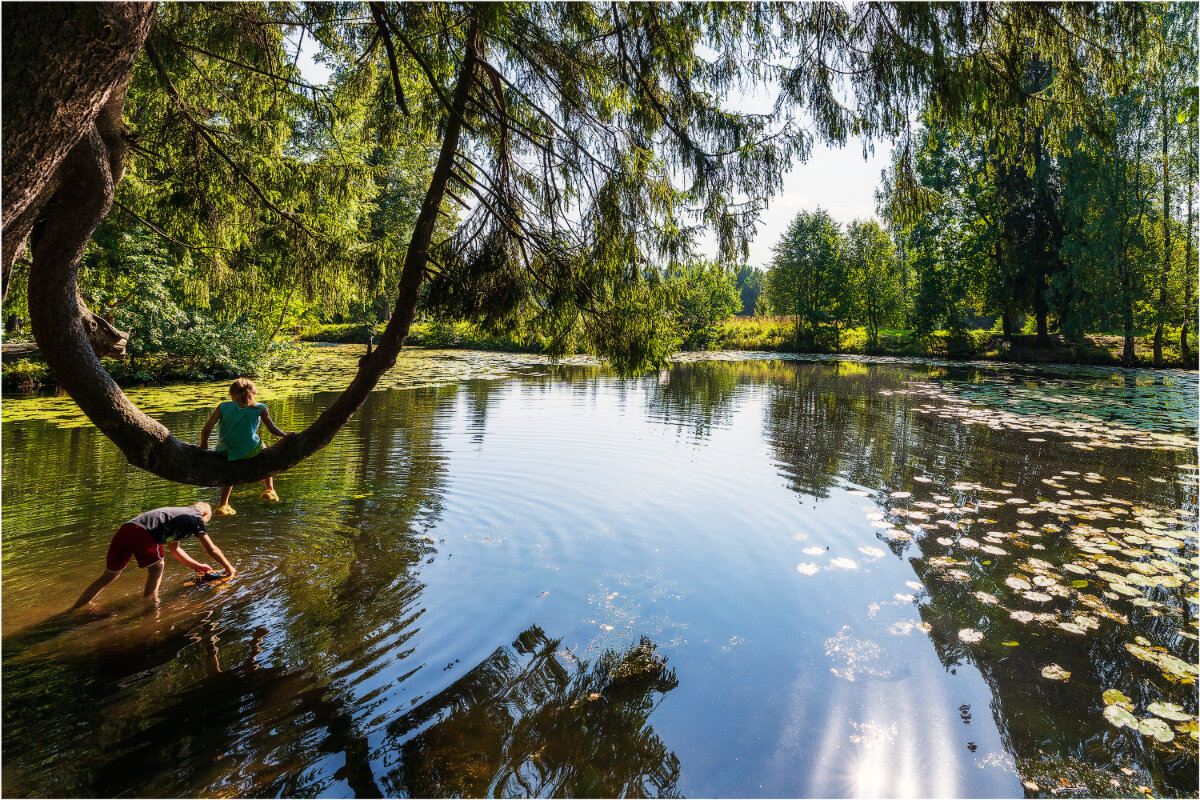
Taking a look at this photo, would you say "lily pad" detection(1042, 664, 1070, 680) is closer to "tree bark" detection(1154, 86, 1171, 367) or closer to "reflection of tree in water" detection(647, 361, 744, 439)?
"reflection of tree in water" detection(647, 361, 744, 439)

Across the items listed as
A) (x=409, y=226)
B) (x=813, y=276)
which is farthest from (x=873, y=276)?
(x=409, y=226)

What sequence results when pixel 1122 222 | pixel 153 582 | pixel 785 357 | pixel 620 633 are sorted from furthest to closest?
pixel 785 357
pixel 1122 222
pixel 153 582
pixel 620 633

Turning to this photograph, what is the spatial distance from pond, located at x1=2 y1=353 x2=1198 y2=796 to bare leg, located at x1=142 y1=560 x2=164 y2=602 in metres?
0.13

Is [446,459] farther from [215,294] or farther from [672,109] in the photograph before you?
[672,109]

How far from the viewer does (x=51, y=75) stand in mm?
1580

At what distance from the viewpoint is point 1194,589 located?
458 cm

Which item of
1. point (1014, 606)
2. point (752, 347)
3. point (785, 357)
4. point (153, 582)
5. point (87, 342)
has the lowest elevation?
point (1014, 606)

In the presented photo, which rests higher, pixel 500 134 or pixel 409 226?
pixel 409 226

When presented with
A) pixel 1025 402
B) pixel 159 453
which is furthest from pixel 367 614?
pixel 1025 402

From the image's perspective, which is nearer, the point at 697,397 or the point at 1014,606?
the point at 1014,606

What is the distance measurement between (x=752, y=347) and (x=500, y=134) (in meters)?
39.5

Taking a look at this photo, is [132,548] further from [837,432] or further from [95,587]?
[837,432]

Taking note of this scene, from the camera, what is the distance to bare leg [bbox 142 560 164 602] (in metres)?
4.48

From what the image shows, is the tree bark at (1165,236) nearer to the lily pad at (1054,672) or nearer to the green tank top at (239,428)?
the lily pad at (1054,672)
